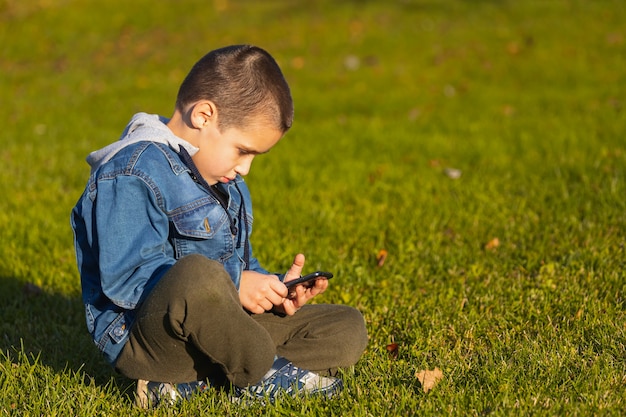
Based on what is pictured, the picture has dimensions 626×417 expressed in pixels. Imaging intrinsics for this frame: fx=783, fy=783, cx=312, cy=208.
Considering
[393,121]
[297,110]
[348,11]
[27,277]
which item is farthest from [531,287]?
[348,11]

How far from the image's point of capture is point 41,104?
10172mm

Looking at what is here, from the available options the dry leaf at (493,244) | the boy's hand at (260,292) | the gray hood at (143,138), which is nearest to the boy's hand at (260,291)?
the boy's hand at (260,292)

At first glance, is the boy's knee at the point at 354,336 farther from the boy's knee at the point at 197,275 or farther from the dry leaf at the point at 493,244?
the dry leaf at the point at 493,244

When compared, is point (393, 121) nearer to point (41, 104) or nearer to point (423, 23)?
point (41, 104)

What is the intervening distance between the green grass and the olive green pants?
0.46 ft

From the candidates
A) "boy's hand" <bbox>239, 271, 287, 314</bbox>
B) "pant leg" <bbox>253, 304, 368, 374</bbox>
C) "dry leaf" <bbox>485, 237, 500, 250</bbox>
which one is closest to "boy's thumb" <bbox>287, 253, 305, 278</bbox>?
"boy's hand" <bbox>239, 271, 287, 314</bbox>

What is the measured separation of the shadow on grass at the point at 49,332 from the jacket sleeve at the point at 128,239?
565 mm

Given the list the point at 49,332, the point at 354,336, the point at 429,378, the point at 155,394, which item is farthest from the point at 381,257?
the point at 155,394

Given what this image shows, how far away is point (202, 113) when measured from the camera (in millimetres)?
3156

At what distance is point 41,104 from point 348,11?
7164 mm

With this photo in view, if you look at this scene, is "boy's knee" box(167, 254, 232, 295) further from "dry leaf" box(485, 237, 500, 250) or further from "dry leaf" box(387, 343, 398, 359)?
"dry leaf" box(485, 237, 500, 250)

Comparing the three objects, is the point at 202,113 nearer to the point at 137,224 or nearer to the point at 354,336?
the point at 137,224

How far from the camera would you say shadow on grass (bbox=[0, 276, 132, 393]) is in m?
3.56

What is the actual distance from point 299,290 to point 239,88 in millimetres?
879
